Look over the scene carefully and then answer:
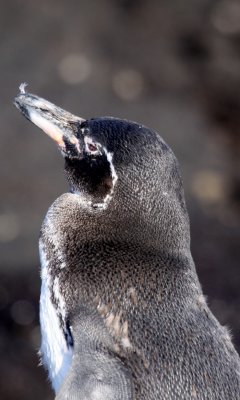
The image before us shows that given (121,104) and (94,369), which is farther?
(121,104)

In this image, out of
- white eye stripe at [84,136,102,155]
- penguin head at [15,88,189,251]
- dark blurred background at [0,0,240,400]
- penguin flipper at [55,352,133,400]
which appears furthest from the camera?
dark blurred background at [0,0,240,400]

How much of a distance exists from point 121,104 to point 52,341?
3340mm

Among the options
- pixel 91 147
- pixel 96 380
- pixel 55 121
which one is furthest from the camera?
pixel 55 121

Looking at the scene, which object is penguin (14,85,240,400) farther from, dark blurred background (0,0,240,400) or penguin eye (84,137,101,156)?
dark blurred background (0,0,240,400)

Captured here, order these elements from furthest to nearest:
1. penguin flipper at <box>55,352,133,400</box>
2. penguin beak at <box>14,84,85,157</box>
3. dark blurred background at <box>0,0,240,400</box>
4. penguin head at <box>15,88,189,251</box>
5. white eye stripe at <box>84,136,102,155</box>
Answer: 1. dark blurred background at <box>0,0,240,400</box>
2. penguin beak at <box>14,84,85,157</box>
3. white eye stripe at <box>84,136,102,155</box>
4. penguin head at <box>15,88,189,251</box>
5. penguin flipper at <box>55,352,133,400</box>

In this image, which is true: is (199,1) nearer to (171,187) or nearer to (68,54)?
(68,54)

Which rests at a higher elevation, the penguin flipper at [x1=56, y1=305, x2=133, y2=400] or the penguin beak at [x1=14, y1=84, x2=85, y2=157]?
the penguin beak at [x1=14, y1=84, x2=85, y2=157]

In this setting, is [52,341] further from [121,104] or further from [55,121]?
[121,104]

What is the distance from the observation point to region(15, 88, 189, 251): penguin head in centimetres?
234

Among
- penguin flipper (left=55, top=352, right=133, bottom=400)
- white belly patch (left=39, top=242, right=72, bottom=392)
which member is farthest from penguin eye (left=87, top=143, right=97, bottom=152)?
penguin flipper (left=55, top=352, right=133, bottom=400)

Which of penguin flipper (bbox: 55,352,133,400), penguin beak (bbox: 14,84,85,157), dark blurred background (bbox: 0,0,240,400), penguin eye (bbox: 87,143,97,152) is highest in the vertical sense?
dark blurred background (bbox: 0,0,240,400)

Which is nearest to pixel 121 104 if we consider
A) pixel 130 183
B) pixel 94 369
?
pixel 130 183

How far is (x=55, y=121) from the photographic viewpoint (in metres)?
2.58

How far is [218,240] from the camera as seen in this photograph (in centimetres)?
474
